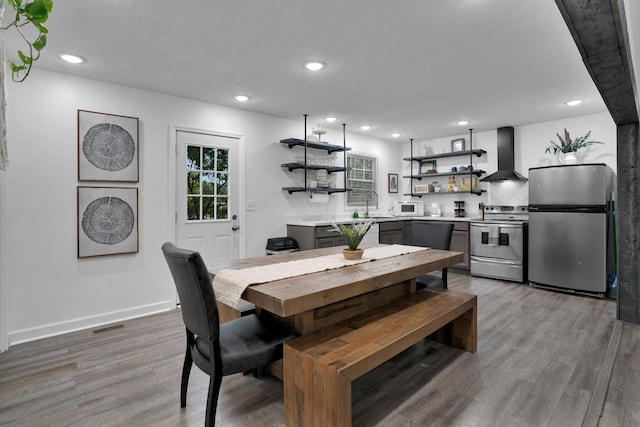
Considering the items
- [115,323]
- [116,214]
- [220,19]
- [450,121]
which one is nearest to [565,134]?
[450,121]

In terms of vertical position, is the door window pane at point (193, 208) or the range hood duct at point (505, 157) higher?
the range hood duct at point (505, 157)

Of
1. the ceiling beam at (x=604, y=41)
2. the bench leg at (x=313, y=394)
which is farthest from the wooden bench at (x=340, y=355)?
the ceiling beam at (x=604, y=41)

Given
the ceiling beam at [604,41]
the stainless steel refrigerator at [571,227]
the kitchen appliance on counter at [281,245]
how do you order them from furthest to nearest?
the kitchen appliance on counter at [281,245], the stainless steel refrigerator at [571,227], the ceiling beam at [604,41]

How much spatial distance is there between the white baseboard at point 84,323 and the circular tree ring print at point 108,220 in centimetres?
73

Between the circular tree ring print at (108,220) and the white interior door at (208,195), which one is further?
the white interior door at (208,195)

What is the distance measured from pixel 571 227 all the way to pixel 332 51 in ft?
11.9

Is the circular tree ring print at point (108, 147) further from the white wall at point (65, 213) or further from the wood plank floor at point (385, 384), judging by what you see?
the wood plank floor at point (385, 384)

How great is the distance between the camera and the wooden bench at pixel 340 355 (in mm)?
1555

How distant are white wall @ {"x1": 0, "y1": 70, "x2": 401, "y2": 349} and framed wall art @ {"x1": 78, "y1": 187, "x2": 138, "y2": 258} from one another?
70 mm

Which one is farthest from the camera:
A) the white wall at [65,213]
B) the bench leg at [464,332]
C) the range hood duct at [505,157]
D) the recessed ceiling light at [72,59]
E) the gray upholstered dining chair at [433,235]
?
the range hood duct at [505,157]

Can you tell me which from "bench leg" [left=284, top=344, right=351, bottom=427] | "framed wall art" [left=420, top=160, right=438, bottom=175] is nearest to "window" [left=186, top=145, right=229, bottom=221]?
"bench leg" [left=284, top=344, right=351, bottom=427]

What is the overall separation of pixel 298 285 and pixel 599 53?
2.00 meters

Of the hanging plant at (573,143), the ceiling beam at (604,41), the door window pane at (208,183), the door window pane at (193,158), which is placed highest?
the hanging plant at (573,143)

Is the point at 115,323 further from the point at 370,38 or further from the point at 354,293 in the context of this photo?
the point at 370,38
